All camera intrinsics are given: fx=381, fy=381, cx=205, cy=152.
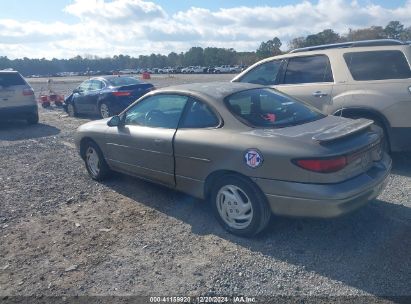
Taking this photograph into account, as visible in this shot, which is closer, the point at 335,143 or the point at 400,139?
the point at 335,143

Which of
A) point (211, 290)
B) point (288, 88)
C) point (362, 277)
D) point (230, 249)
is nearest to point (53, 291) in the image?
point (211, 290)

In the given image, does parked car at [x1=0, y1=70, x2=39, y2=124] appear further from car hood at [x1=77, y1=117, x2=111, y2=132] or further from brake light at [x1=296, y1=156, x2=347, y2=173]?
brake light at [x1=296, y1=156, x2=347, y2=173]

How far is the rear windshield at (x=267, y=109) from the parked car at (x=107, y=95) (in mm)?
8089

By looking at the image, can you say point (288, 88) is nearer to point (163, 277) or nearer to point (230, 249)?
point (230, 249)

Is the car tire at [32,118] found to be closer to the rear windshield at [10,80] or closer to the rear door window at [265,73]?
the rear windshield at [10,80]

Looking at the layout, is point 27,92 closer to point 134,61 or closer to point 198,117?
point 198,117

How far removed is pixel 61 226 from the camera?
451cm

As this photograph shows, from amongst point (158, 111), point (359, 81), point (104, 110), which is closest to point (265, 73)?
point (359, 81)

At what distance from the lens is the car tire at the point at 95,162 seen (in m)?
5.74

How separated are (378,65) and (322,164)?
10.0 feet

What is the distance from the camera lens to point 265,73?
6.70 metres

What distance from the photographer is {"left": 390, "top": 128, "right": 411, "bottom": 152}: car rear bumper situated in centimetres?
527

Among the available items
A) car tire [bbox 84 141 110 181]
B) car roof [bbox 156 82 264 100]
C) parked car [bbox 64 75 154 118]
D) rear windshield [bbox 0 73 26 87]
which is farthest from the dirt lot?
→ rear windshield [bbox 0 73 26 87]

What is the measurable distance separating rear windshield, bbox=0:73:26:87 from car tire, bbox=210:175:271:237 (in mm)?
9855
